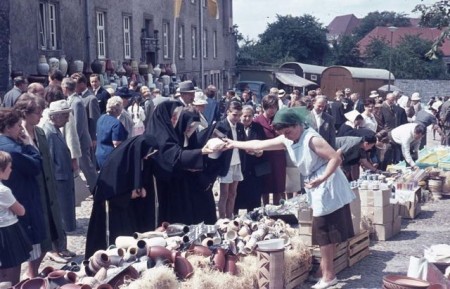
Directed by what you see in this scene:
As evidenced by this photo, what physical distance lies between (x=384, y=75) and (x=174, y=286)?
37.0m

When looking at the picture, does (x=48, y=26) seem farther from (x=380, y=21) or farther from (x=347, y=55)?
(x=380, y=21)

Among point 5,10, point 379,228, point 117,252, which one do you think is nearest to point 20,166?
point 117,252

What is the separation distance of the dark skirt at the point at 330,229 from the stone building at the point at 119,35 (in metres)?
9.54

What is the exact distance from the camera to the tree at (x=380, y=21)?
110781 millimetres

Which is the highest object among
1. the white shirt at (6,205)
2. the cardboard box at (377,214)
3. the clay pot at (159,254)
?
the white shirt at (6,205)

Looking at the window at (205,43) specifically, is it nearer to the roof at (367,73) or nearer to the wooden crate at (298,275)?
the roof at (367,73)

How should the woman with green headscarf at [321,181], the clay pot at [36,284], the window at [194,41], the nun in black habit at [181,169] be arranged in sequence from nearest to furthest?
the clay pot at [36,284] → the woman with green headscarf at [321,181] → the nun in black habit at [181,169] → the window at [194,41]

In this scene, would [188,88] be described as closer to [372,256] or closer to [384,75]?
[372,256]

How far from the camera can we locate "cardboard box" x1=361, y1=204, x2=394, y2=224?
8586 millimetres

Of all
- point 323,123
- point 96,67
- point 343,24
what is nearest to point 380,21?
point 343,24

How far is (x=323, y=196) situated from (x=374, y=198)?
247 cm

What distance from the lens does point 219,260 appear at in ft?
18.7

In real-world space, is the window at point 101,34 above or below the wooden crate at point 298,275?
above

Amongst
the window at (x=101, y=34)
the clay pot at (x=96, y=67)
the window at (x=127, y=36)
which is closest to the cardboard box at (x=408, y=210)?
the clay pot at (x=96, y=67)
